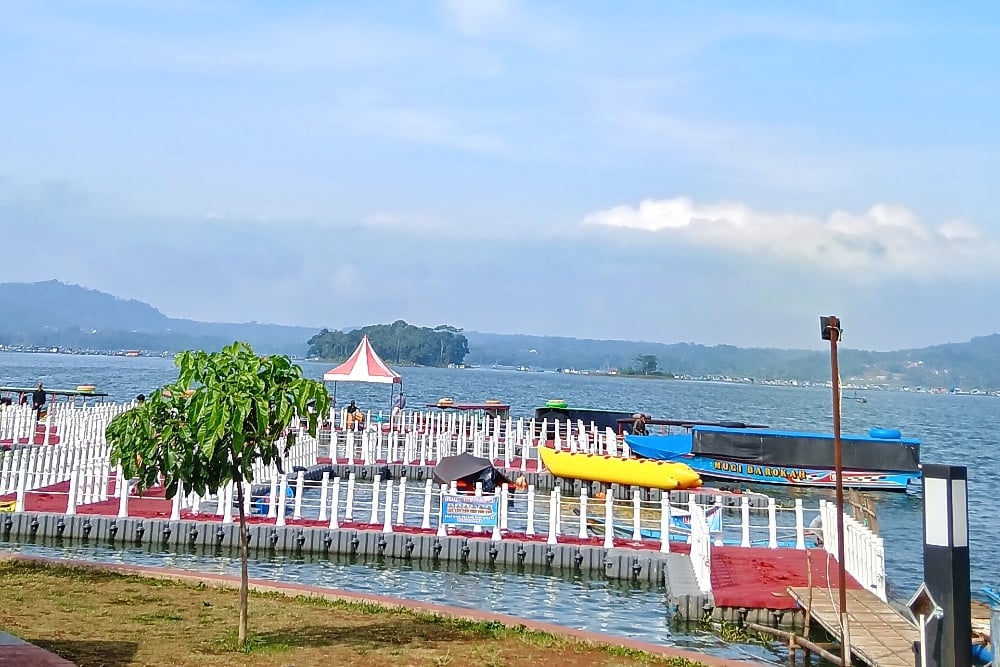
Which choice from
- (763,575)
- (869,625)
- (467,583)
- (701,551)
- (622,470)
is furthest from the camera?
(622,470)

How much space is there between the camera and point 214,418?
9.78m

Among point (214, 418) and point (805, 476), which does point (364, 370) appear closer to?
point (805, 476)

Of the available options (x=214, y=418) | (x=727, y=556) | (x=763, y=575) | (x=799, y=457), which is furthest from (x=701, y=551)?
(x=799, y=457)

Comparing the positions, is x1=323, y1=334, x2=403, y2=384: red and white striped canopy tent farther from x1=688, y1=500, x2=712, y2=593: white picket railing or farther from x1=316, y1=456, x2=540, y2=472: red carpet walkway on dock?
x1=688, y1=500, x2=712, y2=593: white picket railing

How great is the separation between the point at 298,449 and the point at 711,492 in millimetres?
13136

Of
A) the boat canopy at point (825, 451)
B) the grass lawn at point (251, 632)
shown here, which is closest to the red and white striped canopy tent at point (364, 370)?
the boat canopy at point (825, 451)

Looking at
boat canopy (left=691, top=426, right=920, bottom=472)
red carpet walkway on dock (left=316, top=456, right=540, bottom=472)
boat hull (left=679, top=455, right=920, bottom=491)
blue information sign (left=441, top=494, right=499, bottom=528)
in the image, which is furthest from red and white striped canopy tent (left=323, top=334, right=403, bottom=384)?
blue information sign (left=441, top=494, right=499, bottom=528)

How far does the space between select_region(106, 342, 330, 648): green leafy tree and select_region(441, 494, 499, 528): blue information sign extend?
10.6 meters

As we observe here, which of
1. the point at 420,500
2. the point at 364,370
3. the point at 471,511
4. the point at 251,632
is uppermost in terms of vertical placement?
the point at 364,370

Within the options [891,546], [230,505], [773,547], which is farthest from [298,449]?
[891,546]

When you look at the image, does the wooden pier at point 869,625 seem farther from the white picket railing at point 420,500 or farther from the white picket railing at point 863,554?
the white picket railing at point 420,500

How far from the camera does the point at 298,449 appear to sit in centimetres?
3078

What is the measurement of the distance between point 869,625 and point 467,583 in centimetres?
816

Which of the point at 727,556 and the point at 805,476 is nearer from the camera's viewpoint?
the point at 727,556
